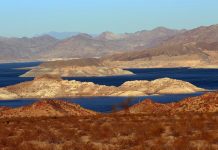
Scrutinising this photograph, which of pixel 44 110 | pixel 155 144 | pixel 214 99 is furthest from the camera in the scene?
pixel 44 110

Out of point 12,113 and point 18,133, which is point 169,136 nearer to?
point 18,133

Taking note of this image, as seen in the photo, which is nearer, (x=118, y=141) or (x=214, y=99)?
(x=118, y=141)

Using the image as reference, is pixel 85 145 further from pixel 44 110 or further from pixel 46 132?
pixel 44 110

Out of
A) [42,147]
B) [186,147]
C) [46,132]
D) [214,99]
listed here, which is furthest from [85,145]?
[214,99]

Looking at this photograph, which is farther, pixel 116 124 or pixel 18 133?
pixel 116 124

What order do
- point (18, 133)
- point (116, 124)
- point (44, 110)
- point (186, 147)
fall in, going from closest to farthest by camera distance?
1. point (186, 147)
2. point (18, 133)
3. point (116, 124)
4. point (44, 110)

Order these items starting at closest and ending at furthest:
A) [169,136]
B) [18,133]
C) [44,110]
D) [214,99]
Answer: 1. [169,136]
2. [18,133]
3. [214,99]
4. [44,110]

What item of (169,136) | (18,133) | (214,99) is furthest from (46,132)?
(214,99)

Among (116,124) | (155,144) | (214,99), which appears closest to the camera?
(155,144)
